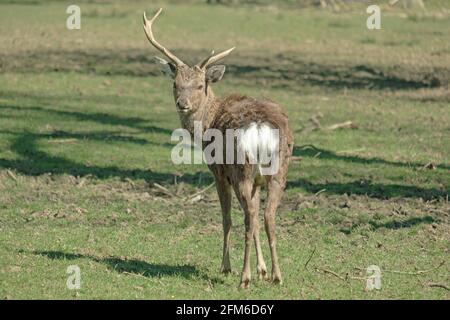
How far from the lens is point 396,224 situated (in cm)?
1152

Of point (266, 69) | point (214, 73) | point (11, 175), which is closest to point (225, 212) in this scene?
point (214, 73)

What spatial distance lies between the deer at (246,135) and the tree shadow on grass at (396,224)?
2.16 m

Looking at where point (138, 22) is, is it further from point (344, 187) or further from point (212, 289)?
point (212, 289)

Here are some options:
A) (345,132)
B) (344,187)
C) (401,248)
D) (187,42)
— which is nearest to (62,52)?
(187,42)

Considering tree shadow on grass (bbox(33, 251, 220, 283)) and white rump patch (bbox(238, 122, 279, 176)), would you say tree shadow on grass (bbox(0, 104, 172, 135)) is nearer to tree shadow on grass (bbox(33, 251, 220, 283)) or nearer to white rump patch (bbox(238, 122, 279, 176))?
tree shadow on grass (bbox(33, 251, 220, 283))

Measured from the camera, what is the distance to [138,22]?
111ft

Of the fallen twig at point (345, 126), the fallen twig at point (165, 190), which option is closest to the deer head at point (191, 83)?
the fallen twig at point (165, 190)

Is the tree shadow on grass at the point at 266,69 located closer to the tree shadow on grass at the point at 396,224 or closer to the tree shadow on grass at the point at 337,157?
the tree shadow on grass at the point at 337,157

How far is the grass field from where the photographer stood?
9531 millimetres

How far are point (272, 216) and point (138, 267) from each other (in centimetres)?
155

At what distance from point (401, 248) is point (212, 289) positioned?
250 centimetres

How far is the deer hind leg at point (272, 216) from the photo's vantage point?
29.1 feet

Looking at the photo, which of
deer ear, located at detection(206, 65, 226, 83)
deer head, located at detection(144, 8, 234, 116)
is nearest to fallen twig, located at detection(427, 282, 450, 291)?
deer head, located at detection(144, 8, 234, 116)

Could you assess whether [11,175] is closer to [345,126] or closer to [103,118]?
[103,118]
